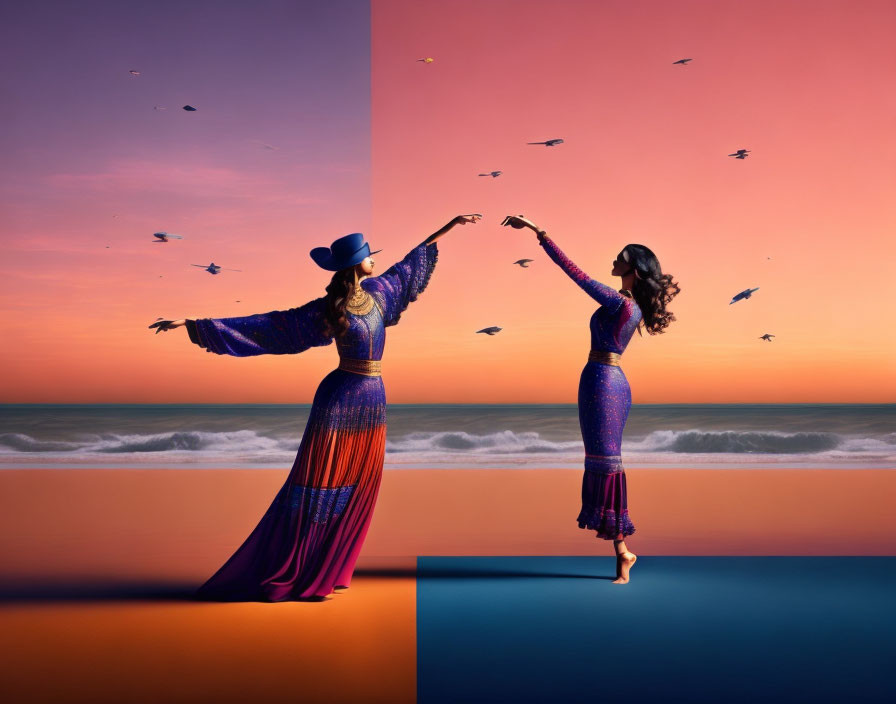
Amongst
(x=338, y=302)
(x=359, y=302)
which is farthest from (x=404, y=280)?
(x=338, y=302)

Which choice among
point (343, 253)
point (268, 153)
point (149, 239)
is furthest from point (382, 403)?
point (149, 239)

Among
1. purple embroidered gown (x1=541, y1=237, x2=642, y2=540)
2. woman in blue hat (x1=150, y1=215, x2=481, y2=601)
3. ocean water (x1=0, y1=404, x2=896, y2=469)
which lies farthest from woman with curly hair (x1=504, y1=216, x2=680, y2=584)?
ocean water (x1=0, y1=404, x2=896, y2=469)

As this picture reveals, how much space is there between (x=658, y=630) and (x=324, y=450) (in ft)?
5.02

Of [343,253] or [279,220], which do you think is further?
[279,220]

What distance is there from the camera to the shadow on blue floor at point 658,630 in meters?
3.03

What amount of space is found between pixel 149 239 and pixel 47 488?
285 cm

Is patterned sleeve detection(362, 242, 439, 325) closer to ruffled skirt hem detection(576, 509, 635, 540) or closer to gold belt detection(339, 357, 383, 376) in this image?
gold belt detection(339, 357, 383, 376)

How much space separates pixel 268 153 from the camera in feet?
28.8

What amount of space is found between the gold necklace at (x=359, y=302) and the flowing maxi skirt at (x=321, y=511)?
0.27 metres

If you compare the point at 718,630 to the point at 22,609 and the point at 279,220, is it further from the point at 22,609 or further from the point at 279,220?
the point at 279,220

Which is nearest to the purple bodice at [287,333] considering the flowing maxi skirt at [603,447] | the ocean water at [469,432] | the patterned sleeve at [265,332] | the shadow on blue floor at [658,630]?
the patterned sleeve at [265,332]

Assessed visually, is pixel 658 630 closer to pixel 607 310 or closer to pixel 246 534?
pixel 607 310

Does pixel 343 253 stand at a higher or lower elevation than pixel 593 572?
higher

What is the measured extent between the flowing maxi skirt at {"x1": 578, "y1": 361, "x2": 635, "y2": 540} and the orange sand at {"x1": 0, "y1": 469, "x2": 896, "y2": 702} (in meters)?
0.81
